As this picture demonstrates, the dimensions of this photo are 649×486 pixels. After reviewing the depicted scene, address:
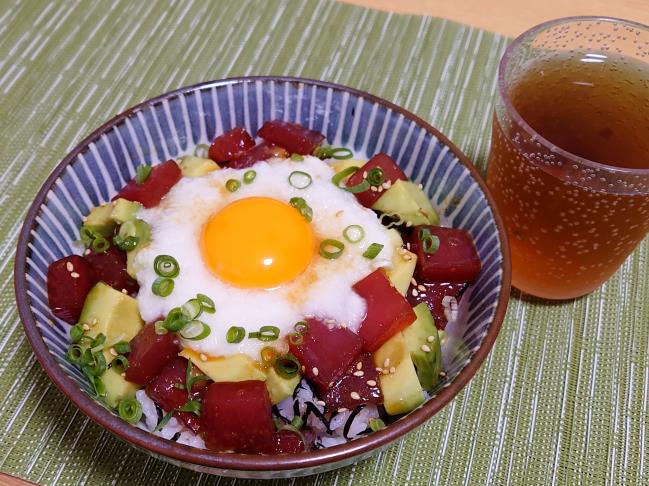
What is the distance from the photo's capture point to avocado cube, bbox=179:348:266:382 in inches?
75.2

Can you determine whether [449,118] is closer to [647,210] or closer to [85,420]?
[647,210]

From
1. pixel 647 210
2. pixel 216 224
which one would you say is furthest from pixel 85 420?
pixel 647 210

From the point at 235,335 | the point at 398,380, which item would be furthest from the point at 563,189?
the point at 235,335

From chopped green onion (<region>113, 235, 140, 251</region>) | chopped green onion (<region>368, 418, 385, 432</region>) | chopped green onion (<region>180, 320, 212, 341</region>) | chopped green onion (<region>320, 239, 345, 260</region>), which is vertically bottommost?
chopped green onion (<region>368, 418, 385, 432</region>)

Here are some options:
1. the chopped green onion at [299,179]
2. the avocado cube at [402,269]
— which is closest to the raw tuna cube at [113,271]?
the chopped green onion at [299,179]

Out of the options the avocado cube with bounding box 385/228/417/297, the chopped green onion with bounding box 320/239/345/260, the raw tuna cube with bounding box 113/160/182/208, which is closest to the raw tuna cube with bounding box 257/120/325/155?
the raw tuna cube with bounding box 113/160/182/208

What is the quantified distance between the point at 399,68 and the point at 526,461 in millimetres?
2358

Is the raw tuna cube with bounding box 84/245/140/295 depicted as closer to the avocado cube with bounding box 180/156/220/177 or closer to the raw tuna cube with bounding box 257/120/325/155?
the avocado cube with bounding box 180/156/220/177

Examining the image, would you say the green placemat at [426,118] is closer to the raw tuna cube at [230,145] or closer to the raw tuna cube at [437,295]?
the raw tuna cube at [437,295]

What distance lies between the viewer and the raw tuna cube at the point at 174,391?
1896 mm

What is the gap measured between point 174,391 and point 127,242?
0.60 m

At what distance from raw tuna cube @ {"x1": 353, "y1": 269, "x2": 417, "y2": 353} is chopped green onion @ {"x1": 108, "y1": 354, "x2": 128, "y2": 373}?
0.79 meters

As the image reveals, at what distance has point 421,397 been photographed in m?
1.87

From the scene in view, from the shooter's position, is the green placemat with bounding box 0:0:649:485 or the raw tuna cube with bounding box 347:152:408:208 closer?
the green placemat with bounding box 0:0:649:485
